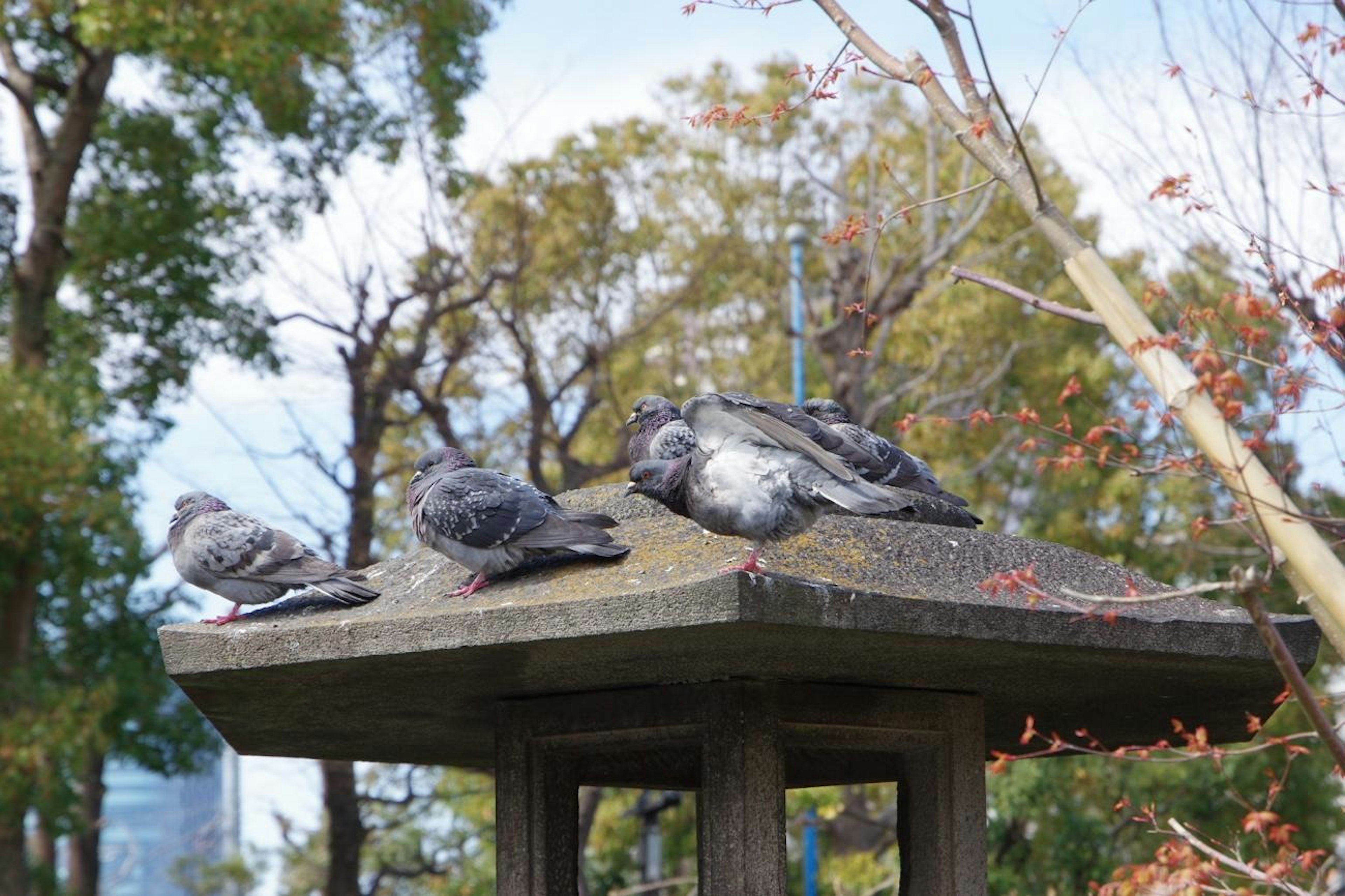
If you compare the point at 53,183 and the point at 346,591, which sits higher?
the point at 53,183

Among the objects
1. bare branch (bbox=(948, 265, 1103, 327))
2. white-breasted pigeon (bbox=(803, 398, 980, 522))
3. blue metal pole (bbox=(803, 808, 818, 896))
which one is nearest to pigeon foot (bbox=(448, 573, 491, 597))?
white-breasted pigeon (bbox=(803, 398, 980, 522))

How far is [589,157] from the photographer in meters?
18.5

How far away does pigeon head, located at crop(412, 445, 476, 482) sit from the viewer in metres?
4.78

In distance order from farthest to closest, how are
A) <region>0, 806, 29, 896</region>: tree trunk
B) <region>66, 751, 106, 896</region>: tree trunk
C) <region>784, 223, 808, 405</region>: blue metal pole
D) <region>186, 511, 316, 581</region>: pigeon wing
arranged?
<region>66, 751, 106, 896</region>: tree trunk
<region>784, 223, 808, 405</region>: blue metal pole
<region>0, 806, 29, 896</region>: tree trunk
<region>186, 511, 316, 581</region>: pigeon wing

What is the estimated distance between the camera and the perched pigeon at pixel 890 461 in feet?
16.2

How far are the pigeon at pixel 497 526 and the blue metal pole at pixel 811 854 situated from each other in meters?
10.1

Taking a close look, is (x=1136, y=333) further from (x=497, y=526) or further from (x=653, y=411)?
(x=653, y=411)

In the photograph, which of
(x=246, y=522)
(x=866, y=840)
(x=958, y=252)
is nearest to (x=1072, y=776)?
(x=866, y=840)

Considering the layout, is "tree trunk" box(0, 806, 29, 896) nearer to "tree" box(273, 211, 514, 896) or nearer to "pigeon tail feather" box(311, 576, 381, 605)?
"tree" box(273, 211, 514, 896)

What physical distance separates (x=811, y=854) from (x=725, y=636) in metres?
11.2

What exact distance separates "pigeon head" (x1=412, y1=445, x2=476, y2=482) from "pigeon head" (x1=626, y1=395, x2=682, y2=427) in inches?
26.7

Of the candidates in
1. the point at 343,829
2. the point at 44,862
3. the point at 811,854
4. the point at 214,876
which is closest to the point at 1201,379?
the point at 811,854

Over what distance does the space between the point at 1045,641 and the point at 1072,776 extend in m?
12.4

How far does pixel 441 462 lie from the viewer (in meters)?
4.83
